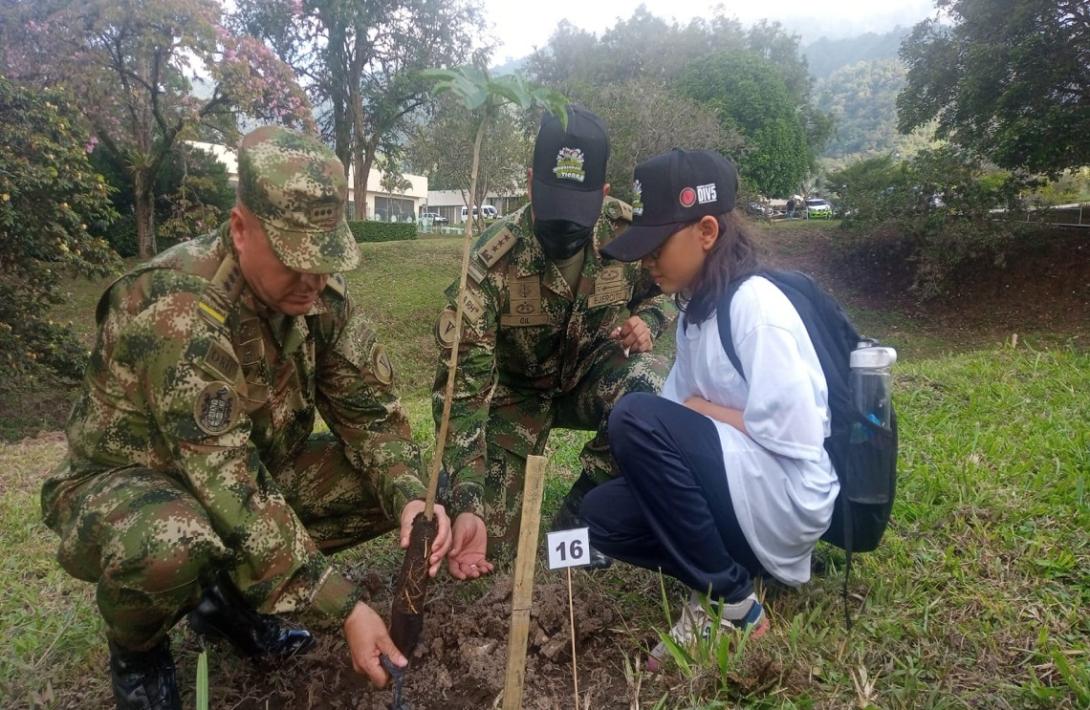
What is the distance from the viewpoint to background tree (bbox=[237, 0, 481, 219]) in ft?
63.1

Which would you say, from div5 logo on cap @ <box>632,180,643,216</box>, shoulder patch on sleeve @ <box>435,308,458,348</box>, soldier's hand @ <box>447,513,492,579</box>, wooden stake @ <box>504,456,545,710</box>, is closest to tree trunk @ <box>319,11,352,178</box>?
shoulder patch on sleeve @ <box>435,308,458,348</box>

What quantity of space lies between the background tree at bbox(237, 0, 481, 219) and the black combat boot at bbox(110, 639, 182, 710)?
1833 cm

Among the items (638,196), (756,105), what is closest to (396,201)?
(756,105)

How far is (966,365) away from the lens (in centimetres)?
511

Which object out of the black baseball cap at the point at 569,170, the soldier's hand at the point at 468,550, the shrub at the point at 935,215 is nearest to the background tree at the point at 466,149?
the shrub at the point at 935,215

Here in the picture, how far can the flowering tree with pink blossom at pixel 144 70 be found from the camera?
11.3 meters

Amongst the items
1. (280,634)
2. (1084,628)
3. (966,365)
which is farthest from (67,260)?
(1084,628)

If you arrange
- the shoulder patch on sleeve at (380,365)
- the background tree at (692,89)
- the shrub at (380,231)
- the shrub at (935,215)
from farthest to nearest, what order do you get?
the shrub at (380,231) → the background tree at (692,89) → the shrub at (935,215) → the shoulder patch on sleeve at (380,365)

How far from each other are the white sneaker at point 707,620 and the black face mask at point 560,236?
4.57 ft

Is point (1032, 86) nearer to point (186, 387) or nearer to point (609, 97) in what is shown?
point (609, 97)

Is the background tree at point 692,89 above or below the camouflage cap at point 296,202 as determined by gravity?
above

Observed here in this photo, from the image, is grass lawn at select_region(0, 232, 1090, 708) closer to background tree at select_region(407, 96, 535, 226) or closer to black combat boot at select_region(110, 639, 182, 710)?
black combat boot at select_region(110, 639, 182, 710)

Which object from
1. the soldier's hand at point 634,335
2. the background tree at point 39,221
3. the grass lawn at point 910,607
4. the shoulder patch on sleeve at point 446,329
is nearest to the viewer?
the grass lawn at point 910,607

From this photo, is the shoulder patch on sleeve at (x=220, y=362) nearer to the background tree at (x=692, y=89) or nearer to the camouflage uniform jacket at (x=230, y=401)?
the camouflage uniform jacket at (x=230, y=401)
